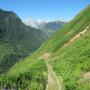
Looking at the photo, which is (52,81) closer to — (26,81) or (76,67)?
(26,81)

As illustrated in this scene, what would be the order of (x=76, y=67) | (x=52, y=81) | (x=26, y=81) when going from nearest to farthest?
(x=26, y=81) → (x=52, y=81) → (x=76, y=67)

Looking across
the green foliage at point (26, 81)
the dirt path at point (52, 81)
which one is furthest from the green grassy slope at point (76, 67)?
the green foliage at point (26, 81)

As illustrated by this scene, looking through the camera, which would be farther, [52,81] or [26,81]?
[52,81]

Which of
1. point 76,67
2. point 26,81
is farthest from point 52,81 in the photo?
point 76,67

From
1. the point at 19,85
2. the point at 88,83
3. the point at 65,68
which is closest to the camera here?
the point at 88,83

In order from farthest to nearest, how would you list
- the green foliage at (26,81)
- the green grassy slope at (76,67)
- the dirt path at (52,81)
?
the green foliage at (26,81)
the dirt path at (52,81)
the green grassy slope at (76,67)

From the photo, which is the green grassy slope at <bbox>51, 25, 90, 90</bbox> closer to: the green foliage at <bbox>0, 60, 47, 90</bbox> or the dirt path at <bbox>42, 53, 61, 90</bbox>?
the dirt path at <bbox>42, 53, 61, 90</bbox>

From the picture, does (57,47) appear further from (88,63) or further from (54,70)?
(88,63)

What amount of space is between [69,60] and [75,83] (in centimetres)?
3904

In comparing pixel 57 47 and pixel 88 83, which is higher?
pixel 57 47

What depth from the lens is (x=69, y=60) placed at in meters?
138

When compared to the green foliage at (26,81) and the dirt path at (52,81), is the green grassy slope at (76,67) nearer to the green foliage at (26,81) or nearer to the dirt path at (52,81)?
the dirt path at (52,81)

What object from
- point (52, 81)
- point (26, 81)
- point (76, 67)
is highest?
point (76, 67)

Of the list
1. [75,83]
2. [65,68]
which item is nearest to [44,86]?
[75,83]
